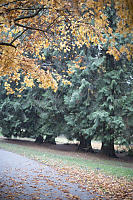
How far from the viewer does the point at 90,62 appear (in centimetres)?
1414

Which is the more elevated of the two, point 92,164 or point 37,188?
point 37,188

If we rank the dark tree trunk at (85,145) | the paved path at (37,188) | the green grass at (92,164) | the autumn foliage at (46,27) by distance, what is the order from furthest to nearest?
the dark tree trunk at (85,145) → the green grass at (92,164) → the paved path at (37,188) → the autumn foliage at (46,27)

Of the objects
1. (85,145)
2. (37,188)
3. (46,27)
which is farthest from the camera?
(85,145)

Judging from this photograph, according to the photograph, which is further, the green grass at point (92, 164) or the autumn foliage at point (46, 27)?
the green grass at point (92, 164)

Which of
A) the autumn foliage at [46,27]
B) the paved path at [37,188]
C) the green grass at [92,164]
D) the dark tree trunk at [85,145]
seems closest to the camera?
the autumn foliage at [46,27]

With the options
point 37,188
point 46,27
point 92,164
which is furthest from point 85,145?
point 46,27

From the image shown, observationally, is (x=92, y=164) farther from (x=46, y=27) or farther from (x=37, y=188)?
(x=46, y=27)

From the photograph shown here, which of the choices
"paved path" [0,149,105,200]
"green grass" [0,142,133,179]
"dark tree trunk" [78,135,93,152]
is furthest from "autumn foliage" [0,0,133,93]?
"dark tree trunk" [78,135,93,152]

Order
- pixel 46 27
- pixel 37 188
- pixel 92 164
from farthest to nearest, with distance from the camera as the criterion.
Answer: pixel 92 164 → pixel 46 27 → pixel 37 188

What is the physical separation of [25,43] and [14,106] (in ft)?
38.3

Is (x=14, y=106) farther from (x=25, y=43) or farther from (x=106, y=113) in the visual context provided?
(x=25, y=43)

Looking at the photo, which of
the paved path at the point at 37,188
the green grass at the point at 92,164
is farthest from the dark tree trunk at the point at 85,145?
the paved path at the point at 37,188

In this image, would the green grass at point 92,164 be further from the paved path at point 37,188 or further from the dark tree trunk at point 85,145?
the dark tree trunk at point 85,145

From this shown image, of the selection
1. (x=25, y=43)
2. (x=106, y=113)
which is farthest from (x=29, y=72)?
(x=106, y=113)
